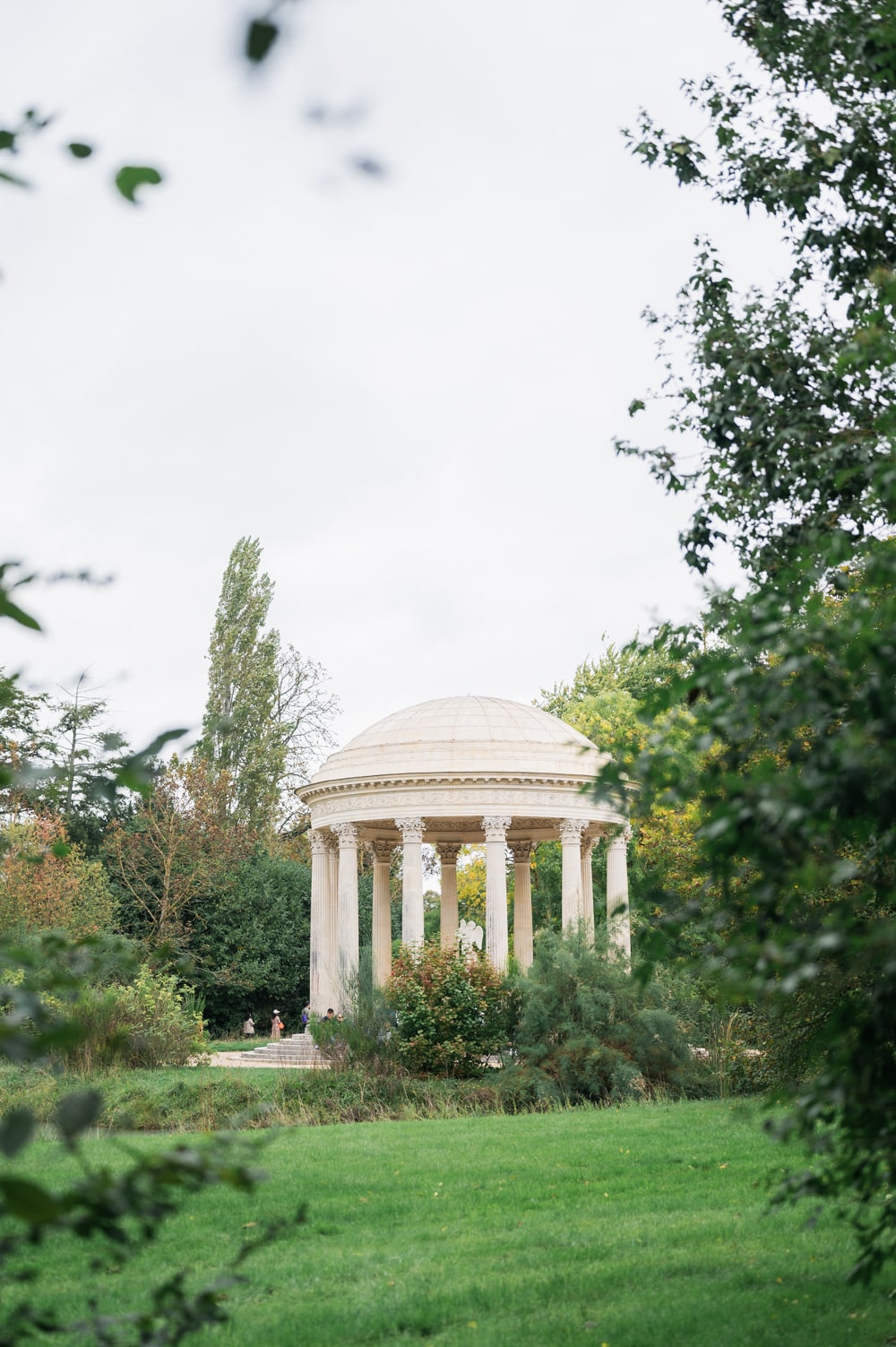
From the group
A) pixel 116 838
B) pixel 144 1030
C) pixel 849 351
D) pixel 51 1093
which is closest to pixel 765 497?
pixel 849 351

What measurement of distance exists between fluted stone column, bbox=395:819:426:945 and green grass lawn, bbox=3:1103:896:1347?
17.4m

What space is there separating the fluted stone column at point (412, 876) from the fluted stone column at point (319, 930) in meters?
3.57

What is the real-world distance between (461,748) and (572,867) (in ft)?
14.4

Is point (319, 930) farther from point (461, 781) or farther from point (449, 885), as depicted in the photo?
point (461, 781)

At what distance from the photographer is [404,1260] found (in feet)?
30.9

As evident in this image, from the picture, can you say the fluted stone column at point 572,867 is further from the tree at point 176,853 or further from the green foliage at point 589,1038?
the tree at point 176,853

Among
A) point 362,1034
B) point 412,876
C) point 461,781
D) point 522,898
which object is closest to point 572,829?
point 461,781

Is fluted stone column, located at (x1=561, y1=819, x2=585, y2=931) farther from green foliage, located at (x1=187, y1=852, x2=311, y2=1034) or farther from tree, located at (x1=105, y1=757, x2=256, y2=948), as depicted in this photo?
tree, located at (x1=105, y1=757, x2=256, y2=948)

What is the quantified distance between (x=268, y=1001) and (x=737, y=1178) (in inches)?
1470

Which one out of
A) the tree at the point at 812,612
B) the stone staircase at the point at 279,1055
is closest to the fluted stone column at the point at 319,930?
the stone staircase at the point at 279,1055

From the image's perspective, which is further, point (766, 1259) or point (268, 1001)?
point (268, 1001)

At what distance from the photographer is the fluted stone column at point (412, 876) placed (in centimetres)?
3250

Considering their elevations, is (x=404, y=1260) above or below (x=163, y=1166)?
below

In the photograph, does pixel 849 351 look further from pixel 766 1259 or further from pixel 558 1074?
pixel 558 1074
